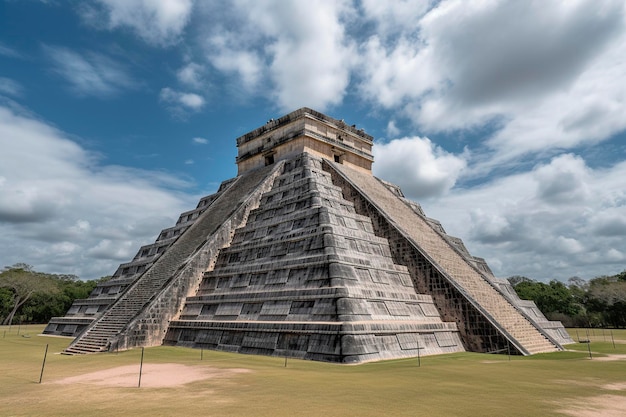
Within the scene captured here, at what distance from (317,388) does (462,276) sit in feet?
45.3

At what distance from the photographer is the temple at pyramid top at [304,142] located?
98.7 feet

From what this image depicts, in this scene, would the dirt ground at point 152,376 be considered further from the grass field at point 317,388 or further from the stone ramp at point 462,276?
the stone ramp at point 462,276

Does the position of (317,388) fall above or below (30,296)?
below

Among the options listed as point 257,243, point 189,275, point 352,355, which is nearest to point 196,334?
point 189,275

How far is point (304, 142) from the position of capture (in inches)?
1165

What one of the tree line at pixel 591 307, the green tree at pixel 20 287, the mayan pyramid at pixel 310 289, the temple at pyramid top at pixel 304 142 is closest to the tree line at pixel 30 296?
Result: the green tree at pixel 20 287

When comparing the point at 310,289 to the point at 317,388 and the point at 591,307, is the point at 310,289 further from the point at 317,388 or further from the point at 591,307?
the point at 591,307

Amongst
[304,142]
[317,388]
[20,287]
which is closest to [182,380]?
[317,388]

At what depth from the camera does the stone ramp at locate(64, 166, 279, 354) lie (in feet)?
59.7

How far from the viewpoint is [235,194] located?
29453 mm

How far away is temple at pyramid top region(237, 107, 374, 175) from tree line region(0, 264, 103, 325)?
33997 millimetres

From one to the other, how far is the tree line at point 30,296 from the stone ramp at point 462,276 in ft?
141

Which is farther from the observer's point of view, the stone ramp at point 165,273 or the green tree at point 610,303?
the green tree at point 610,303

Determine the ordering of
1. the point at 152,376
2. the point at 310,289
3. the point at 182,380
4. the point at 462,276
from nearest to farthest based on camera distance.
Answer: the point at 182,380 < the point at 152,376 < the point at 310,289 < the point at 462,276
